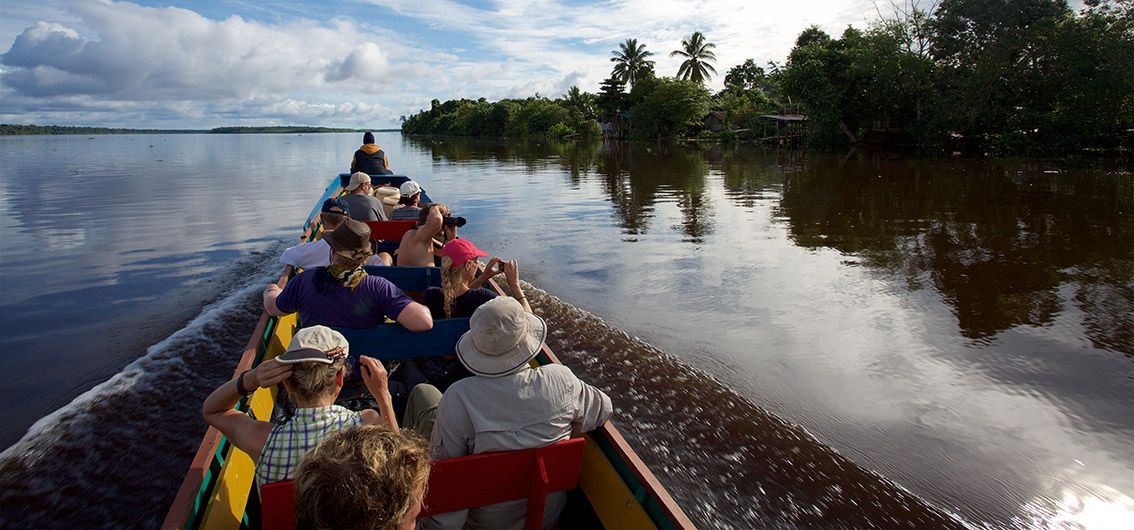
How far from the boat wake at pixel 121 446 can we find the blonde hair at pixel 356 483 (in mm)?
3196

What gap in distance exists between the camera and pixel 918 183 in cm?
1938

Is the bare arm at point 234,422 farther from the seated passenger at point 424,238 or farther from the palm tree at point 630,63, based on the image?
the palm tree at point 630,63

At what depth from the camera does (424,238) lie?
18.2 feet

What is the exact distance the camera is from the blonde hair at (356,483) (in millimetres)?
1522

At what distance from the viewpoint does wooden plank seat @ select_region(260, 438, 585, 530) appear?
8.14ft

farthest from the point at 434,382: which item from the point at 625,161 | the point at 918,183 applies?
the point at 625,161

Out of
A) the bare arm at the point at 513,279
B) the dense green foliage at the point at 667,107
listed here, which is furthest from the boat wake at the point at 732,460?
the dense green foliage at the point at 667,107

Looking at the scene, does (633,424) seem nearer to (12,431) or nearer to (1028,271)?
(12,431)

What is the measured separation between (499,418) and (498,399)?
3.2 inches

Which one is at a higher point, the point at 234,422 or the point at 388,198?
the point at 388,198

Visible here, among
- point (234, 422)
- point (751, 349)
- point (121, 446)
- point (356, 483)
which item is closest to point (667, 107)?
point (751, 349)

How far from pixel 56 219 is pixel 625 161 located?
24.1 m

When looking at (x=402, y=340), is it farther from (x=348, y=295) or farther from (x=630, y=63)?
(x=630, y=63)

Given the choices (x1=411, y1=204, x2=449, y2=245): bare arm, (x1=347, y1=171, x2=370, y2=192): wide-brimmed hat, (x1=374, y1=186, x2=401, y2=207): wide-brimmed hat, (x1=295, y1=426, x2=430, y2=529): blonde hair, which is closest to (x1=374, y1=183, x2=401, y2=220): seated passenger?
(x1=374, y1=186, x2=401, y2=207): wide-brimmed hat
